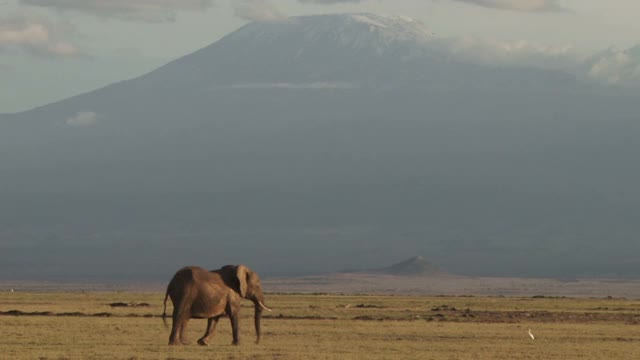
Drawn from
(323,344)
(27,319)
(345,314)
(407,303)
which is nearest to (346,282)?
(407,303)

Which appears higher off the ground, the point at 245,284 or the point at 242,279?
the point at 242,279

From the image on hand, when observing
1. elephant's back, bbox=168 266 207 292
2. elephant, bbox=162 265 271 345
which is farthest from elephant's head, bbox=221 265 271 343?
elephant's back, bbox=168 266 207 292

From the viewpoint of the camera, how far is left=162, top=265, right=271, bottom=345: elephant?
46.3m

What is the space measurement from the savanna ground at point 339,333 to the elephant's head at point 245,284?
1.02 metres

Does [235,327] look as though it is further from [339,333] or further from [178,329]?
[339,333]

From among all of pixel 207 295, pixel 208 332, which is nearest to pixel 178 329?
pixel 208 332

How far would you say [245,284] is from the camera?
157ft

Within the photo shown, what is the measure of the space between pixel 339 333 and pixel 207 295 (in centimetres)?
861

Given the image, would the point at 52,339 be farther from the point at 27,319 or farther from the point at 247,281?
the point at 27,319

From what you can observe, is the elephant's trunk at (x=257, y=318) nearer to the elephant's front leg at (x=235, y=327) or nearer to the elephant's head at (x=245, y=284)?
the elephant's head at (x=245, y=284)

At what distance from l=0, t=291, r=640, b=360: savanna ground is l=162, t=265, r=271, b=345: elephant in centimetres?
64

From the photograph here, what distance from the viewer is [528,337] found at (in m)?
53.9

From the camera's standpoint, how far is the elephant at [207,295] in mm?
46312

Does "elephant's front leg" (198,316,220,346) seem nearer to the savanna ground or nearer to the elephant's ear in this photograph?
the savanna ground
